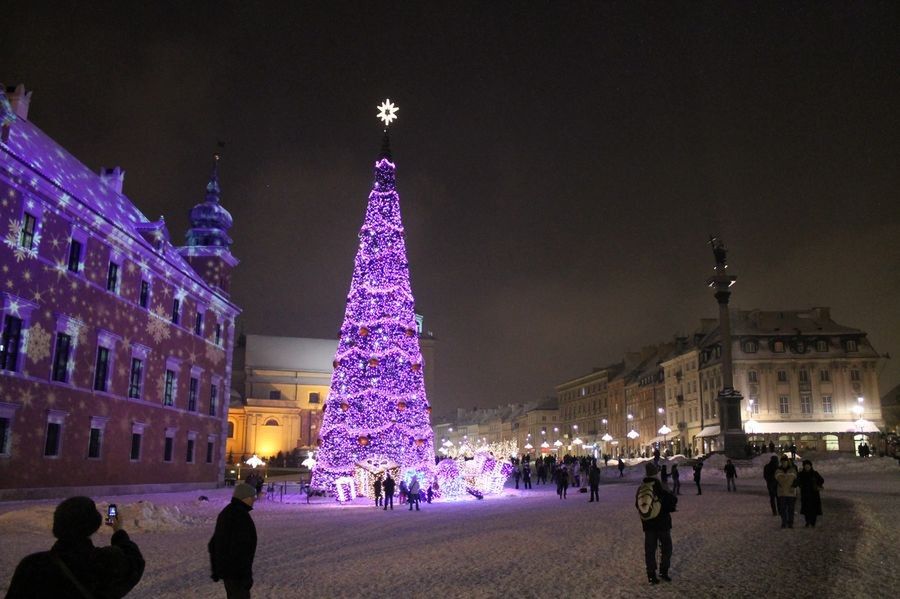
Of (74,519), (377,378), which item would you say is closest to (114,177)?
(377,378)

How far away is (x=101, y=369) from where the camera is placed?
31719 mm

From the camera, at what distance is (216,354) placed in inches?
1804

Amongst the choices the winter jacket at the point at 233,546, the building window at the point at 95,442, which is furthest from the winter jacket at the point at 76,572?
the building window at the point at 95,442

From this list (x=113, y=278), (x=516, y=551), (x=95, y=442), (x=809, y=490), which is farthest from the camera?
(x=113, y=278)

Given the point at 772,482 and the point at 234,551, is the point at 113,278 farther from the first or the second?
the point at 234,551

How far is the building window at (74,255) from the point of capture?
29.0m

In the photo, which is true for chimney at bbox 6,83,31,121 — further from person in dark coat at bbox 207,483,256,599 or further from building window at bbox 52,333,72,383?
person in dark coat at bbox 207,483,256,599

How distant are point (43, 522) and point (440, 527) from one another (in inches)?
374

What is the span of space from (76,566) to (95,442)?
30671mm

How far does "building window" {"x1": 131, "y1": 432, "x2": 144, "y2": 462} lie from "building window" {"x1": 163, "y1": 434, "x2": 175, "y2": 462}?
2.94m

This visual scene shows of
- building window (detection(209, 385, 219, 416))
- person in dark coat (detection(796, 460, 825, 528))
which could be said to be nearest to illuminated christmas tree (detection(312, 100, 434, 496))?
building window (detection(209, 385, 219, 416))

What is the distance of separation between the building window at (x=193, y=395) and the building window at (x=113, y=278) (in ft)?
35.1

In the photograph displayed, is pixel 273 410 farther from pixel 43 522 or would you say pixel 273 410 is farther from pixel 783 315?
pixel 43 522

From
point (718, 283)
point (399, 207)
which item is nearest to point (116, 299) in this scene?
point (399, 207)
